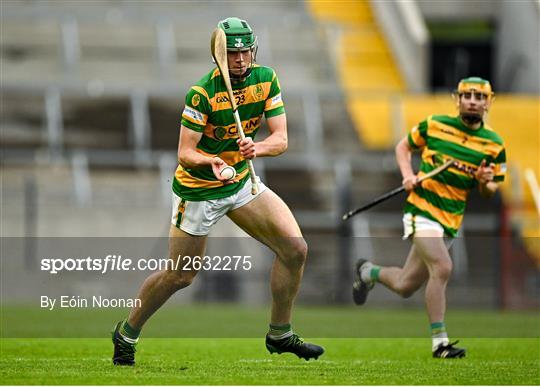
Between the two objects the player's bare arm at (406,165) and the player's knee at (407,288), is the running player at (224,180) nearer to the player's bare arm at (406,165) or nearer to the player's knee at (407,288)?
the player's bare arm at (406,165)

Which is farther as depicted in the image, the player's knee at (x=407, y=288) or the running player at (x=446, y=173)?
the player's knee at (x=407, y=288)

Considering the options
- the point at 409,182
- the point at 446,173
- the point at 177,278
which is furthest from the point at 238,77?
the point at 446,173

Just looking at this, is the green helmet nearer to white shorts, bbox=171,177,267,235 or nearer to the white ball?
the white ball

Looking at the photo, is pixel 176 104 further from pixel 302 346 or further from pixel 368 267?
pixel 302 346

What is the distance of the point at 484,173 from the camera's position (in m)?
11.8

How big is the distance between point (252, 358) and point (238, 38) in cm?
251

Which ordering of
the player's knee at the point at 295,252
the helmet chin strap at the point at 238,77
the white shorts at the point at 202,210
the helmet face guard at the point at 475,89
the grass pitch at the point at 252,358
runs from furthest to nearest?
the helmet face guard at the point at 475,89, the player's knee at the point at 295,252, the white shorts at the point at 202,210, the helmet chin strap at the point at 238,77, the grass pitch at the point at 252,358

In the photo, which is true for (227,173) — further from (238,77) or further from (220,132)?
(238,77)

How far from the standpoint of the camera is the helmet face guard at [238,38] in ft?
30.6

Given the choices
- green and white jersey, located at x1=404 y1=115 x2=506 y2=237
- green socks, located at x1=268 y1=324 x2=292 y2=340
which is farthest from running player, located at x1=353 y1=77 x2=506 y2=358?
green socks, located at x1=268 y1=324 x2=292 y2=340

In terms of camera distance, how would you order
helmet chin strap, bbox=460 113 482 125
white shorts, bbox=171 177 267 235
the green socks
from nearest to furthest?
Result: 1. white shorts, bbox=171 177 267 235
2. the green socks
3. helmet chin strap, bbox=460 113 482 125

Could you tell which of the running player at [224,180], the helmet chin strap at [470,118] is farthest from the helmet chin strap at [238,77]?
the helmet chin strap at [470,118]

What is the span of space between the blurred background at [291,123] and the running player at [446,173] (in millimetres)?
5985

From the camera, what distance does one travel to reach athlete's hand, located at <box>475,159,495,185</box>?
11766 mm
